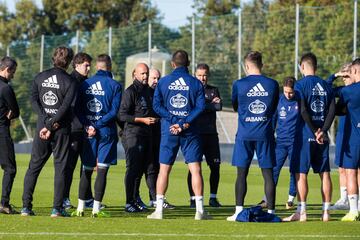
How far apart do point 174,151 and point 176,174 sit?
561 inches

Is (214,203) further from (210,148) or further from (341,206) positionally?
(341,206)

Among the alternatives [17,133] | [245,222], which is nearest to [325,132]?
[245,222]

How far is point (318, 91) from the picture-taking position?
14875 mm

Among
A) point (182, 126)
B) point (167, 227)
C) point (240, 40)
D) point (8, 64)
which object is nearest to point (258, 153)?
point (182, 126)

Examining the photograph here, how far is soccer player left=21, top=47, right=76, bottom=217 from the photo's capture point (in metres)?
14.6

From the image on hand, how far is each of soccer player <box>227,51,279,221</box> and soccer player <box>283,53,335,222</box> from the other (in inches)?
15.4

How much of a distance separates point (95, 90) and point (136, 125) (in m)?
1.79

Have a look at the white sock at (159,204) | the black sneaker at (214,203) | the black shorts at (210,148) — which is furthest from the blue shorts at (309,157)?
the black shorts at (210,148)

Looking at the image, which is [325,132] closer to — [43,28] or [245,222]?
[245,222]

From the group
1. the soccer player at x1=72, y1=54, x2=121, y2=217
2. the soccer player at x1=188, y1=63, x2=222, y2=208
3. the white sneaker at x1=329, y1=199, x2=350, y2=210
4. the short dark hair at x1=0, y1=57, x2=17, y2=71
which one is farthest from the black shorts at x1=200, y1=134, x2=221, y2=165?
the short dark hair at x1=0, y1=57, x2=17, y2=71

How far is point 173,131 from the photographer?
14680 mm

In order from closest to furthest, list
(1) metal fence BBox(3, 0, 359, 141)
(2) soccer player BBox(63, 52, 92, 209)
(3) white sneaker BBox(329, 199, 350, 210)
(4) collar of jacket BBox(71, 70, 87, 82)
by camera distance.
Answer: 1. (2) soccer player BBox(63, 52, 92, 209)
2. (4) collar of jacket BBox(71, 70, 87, 82)
3. (3) white sneaker BBox(329, 199, 350, 210)
4. (1) metal fence BBox(3, 0, 359, 141)

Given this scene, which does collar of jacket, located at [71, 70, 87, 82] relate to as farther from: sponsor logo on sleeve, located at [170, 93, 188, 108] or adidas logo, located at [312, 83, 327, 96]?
adidas logo, located at [312, 83, 327, 96]

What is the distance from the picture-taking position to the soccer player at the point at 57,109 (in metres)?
14.6
